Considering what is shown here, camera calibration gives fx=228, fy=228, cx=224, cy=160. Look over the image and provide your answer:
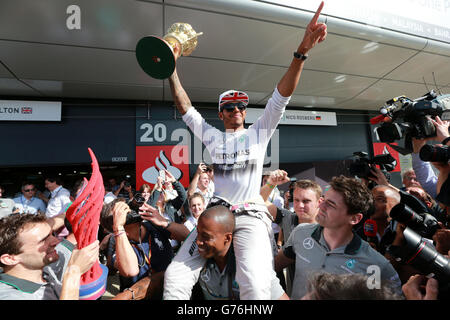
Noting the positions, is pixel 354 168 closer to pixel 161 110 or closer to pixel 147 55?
pixel 147 55

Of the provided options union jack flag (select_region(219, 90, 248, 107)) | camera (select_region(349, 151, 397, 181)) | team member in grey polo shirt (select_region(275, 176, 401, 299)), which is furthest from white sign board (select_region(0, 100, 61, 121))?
camera (select_region(349, 151, 397, 181))

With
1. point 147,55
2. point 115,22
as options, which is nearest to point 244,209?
point 147,55

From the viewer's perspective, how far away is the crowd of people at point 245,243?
1046mm

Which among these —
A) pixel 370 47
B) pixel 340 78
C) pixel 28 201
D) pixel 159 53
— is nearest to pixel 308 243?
pixel 159 53

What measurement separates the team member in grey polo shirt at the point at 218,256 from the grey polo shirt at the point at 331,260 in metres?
0.23

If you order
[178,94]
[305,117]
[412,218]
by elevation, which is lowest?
[412,218]

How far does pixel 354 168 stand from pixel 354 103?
492cm

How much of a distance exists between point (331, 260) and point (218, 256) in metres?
0.72

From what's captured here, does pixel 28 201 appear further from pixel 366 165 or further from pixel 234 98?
pixel 366 165

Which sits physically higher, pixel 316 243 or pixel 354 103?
pixel 354 103

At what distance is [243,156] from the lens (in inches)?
59.1

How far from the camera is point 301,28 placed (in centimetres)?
325

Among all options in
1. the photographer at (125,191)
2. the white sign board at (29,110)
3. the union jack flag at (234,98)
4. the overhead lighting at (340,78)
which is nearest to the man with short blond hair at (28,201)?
the white sign board at (29,110)

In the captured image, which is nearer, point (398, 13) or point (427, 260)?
point (427, 260)
